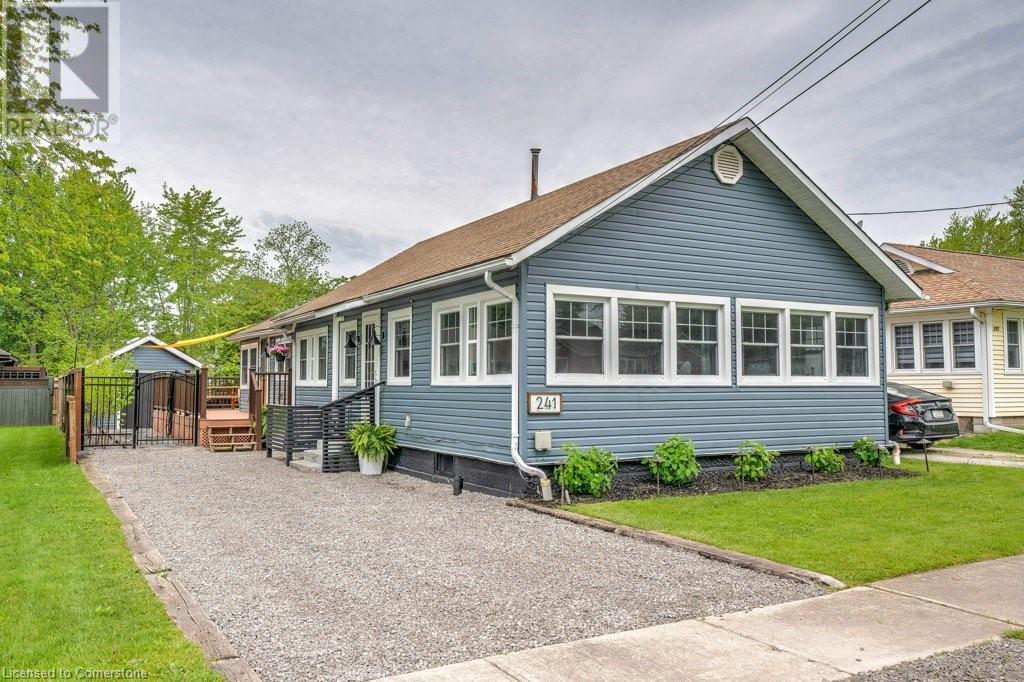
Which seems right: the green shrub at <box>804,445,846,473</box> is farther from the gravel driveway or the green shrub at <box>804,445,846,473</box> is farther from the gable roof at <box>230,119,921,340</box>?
the gravel driveway

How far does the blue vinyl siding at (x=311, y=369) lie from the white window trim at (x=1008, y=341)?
50.8 ft

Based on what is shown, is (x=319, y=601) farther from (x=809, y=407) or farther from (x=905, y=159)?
(x=905, y=159)

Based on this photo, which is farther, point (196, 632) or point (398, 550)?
point (398, 550)

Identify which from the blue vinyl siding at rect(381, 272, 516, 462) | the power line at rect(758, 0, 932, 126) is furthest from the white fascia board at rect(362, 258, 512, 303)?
the power line at rect(758, 0, 932, 126)

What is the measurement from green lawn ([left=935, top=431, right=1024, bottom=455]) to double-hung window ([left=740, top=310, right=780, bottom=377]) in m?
6.98

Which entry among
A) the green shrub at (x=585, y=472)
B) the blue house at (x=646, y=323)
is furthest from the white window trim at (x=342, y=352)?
the green shrub at (x=585, y=472)

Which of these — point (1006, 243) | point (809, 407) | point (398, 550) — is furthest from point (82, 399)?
point (1006, 243)

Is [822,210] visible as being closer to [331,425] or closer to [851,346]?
[851,346]

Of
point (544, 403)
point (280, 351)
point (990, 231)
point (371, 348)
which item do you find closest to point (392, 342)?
point (371, 348)

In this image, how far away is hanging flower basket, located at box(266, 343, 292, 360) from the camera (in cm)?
2006

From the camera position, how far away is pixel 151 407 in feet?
63.1

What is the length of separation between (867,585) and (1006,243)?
48.7m

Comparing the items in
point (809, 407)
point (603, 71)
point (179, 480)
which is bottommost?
point (179, 480)

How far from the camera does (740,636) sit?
470 centimetres
